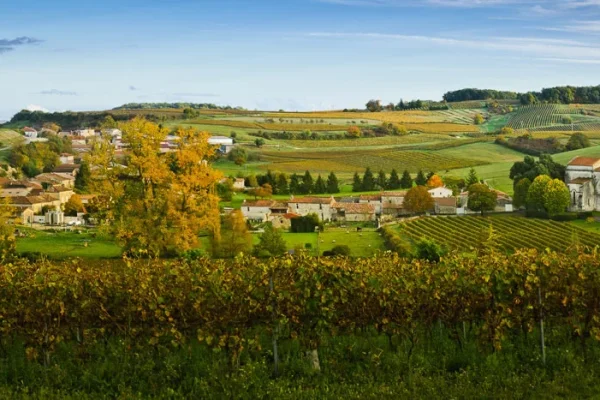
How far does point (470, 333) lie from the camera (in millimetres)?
10703

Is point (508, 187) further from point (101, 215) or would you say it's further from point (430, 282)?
point (430, 282)

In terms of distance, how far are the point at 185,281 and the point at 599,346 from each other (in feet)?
17.5

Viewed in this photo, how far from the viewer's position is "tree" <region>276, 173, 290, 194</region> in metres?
66.6

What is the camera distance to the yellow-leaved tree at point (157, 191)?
23219 millimetres

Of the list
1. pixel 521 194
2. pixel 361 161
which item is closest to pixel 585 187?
pixel 521 194

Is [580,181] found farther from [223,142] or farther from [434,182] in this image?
[223,142]

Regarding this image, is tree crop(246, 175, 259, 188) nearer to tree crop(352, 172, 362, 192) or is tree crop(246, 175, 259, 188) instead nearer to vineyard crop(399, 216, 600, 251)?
tree crop(352, 172, 362, 192)

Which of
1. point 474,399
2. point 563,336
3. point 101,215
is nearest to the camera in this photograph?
point 474,399

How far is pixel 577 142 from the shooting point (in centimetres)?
8906

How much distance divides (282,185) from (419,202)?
16.3 metres

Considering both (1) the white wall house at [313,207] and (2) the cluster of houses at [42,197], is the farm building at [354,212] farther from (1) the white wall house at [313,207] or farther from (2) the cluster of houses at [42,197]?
(2) the cluster of houses at [42,197]

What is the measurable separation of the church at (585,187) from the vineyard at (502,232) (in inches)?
275

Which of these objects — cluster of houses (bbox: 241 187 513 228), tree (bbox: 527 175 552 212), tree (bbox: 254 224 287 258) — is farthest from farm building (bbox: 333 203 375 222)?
tree (bbox: 254 224 287 258)

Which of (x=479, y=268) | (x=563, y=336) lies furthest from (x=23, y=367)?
(x=563, y=336)
